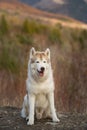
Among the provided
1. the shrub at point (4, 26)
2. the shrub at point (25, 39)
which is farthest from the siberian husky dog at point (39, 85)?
the shrub at point (4, 26)

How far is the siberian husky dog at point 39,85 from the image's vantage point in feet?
21.1

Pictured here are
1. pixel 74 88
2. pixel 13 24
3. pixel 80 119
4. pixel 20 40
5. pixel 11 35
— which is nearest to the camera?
pixel 80 119

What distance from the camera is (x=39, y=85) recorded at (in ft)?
21.6

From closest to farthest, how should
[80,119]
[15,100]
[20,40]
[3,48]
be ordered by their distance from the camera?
1. [80,119]
2. [15,100]
3. [3,48]
4. [20,40]

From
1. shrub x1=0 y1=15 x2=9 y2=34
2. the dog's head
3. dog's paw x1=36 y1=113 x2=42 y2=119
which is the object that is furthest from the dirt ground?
shrub x1=0 y1=15 x2=9 y2=34

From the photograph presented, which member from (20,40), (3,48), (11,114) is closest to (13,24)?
(20,40)

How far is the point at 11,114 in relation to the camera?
307 inches

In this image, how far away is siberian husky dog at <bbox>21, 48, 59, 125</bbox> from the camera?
6426 millimetres

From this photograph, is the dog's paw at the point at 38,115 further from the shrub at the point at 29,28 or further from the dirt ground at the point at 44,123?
the shrub at the point at 29,28

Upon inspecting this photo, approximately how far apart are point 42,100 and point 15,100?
11.6 feet

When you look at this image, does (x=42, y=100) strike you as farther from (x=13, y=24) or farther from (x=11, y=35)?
(x=13, y=24)

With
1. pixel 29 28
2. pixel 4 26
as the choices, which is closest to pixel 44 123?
pixel 4 26

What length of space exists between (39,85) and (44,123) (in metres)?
0.70

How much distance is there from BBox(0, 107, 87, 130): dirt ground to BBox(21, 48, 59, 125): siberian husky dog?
0.12 meters
